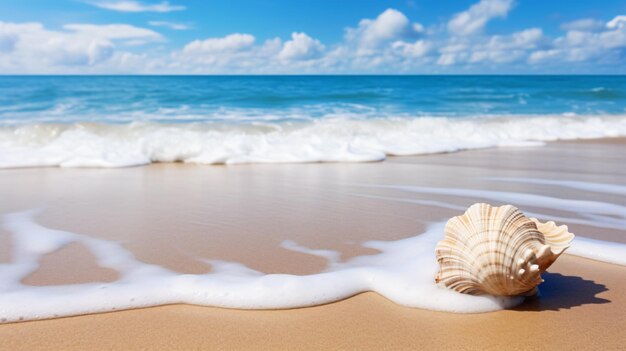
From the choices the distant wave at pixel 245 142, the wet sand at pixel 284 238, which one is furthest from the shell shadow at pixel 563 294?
the distant wave at pixel 245 142

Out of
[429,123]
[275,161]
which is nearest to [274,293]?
[275,161]

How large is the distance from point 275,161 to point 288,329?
→ 4.71 m

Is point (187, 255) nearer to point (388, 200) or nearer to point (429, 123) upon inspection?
point (388, 200)

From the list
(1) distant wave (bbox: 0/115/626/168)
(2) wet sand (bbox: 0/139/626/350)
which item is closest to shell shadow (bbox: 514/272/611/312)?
(2) wet sand (bbox: 0/139/626/350)

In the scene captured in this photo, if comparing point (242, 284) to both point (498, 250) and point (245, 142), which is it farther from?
point (245, 142)

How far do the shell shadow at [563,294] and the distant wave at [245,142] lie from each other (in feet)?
14.4

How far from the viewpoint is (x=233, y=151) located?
698 centimetres

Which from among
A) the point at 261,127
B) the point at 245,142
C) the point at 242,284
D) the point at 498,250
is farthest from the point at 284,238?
the point at 261,127

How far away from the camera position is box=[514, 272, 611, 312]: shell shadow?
2.15 metres

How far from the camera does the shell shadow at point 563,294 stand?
7.07 ft

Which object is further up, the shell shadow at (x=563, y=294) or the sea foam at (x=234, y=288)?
the shell shadow at (x=563, y=294)

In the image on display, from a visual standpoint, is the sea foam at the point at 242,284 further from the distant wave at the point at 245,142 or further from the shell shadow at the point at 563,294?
the distant wave at the point at 245,142

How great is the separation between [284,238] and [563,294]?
1532mm

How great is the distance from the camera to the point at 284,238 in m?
3.13
